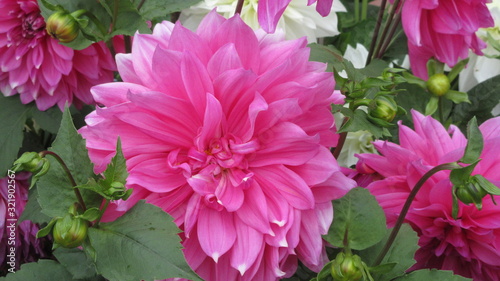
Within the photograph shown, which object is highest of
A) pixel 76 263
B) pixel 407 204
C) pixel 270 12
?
pixel 270 12

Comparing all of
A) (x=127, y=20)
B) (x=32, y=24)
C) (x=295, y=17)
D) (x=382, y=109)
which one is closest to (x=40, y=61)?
(x=32, y=24)

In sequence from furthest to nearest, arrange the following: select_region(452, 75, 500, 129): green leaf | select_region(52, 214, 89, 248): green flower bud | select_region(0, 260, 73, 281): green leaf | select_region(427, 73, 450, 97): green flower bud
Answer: select_region(452, 75, 500, 129): green leaf < select_region(427, 73, 450, 97): green flower bud < select_region(0, 260, 73, 281): green leaf < select_region(52, 214, 89, 248): green flower bud

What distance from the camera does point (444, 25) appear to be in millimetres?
592

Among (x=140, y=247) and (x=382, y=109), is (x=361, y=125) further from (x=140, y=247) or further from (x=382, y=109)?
(x=140, y=247)

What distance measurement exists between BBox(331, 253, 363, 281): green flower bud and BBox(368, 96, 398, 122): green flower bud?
0.11 meters

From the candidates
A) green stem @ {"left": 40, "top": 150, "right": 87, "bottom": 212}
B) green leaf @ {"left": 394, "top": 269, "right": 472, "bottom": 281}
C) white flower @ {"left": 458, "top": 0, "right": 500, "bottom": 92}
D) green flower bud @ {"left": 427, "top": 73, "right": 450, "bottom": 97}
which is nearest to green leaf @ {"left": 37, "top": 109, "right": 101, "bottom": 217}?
green stem @ {"left": 40, "top": 150, "right": 87, "bottom": 212}

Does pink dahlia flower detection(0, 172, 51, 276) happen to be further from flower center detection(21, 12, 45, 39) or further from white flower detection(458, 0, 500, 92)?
white flower detection(458, 0, 500, 92)

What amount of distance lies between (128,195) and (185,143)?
0.07 m

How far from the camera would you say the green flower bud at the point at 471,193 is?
0.40 metres

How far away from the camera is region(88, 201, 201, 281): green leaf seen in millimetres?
391

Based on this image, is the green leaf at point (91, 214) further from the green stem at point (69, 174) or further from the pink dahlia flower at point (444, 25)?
the pink dahlia flower at point (444, 25)

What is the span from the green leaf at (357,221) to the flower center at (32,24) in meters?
0.36

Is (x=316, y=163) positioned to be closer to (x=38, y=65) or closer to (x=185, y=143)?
(x=185, y=143)

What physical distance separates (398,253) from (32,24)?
0.42m
